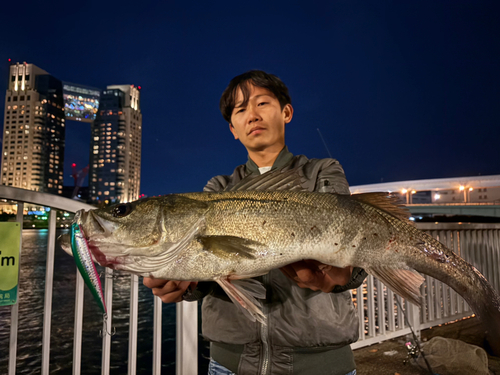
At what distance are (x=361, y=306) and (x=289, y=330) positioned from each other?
10.2 feet

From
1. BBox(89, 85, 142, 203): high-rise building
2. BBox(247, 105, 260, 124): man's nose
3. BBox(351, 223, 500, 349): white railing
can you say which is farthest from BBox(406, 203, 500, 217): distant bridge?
BBox(89, 85, 142, 203): high-rise building

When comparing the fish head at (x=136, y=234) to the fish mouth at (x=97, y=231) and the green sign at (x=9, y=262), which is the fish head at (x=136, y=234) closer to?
the fish mouth at (x=97, y=231)

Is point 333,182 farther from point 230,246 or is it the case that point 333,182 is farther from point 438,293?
point 438,293

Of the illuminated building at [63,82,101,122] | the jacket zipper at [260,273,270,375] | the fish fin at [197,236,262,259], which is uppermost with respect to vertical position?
the illuminated building at [63,82,101,122]

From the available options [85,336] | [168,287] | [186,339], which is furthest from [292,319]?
[85,336]

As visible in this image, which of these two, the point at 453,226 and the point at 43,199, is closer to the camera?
the point at 43,199

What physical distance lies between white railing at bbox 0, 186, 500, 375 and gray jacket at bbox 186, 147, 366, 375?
0.97m

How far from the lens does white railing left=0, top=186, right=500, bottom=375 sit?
2704 mm

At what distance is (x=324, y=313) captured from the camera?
Answer: 1983 mm

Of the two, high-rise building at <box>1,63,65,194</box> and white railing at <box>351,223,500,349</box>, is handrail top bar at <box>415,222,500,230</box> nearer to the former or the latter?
white railing at <box>351,223,500,349</box>

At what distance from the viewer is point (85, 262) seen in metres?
1.62

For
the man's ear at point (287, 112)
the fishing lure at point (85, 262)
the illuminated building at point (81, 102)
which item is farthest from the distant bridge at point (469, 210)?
the illuminated building at point (81, 102)

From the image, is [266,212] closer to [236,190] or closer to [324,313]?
[236,190]

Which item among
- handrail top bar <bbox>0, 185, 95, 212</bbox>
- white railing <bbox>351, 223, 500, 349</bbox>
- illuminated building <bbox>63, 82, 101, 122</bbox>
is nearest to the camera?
handrail top bar <bbox>0, 185, 95, 212</bbox>
